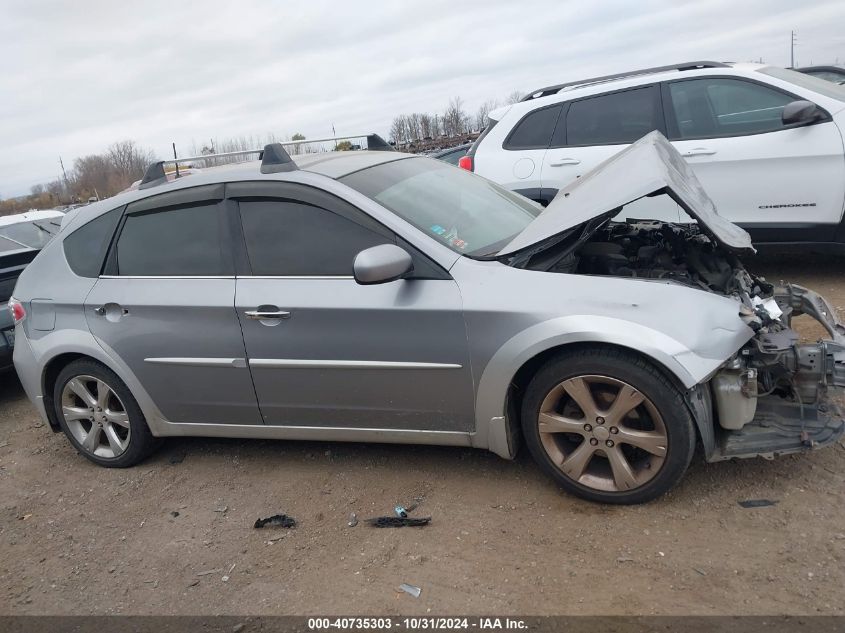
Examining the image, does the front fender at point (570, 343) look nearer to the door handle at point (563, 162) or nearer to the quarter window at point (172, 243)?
the quarter window at point (172, 243)

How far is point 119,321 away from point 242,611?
187 cm

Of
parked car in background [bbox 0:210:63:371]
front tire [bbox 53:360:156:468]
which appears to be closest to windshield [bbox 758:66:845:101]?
front tire [bbox 53:360:156:468]

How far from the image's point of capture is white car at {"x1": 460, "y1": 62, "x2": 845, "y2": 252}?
5.37 meters

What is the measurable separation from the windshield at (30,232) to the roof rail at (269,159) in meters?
3.07

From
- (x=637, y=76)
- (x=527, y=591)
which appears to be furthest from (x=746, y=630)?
(x=637, y=76)

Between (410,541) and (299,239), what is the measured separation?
159cm

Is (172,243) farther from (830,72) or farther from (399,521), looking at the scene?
(830,72)

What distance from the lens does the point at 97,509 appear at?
12.6 ft

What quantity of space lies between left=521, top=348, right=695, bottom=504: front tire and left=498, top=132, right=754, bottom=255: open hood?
2.05ft

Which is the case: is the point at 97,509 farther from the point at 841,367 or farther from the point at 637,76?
the point at 637,76

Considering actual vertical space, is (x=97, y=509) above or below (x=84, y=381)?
below

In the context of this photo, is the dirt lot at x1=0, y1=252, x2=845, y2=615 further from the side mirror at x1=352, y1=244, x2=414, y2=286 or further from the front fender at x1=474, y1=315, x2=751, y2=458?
the side mirror at x1=352, y1=244, x2=414, y2=286

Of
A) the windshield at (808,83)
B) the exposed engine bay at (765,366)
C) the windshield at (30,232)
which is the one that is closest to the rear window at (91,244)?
the exposed engine bay at (765,366)

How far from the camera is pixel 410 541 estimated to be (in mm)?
3090
